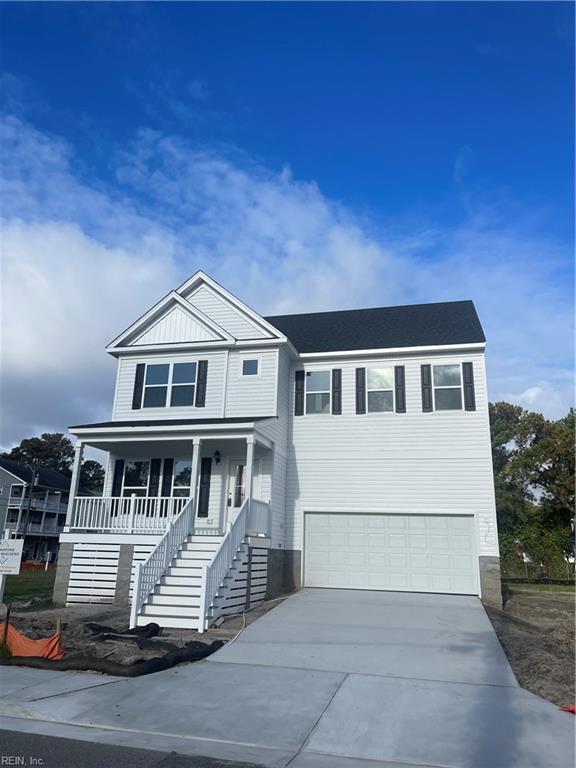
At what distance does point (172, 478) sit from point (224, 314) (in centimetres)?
Result: 513

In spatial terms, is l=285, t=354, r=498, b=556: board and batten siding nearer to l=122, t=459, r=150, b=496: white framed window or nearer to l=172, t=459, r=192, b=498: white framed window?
l=172, t=459, r=192, b=498: white framed window

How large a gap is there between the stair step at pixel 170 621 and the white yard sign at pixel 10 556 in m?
2.48

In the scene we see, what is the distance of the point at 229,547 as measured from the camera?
11922 millimetres

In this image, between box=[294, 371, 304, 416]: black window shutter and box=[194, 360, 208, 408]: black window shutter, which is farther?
box=[294, 371, 304, 416]: black window shutter

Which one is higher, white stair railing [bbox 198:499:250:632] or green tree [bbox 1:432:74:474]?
green tree [bbox 1:432:74:474]

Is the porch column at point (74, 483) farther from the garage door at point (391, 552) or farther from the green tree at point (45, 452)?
the green tree at point (45, 452)

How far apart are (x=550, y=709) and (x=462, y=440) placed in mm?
9529

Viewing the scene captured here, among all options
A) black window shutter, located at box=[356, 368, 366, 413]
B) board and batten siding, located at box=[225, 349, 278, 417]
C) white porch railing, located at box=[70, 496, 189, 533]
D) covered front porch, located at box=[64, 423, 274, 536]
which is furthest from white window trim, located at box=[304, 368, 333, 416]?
white porch railing, located at box=[70, 496, 189, 533]

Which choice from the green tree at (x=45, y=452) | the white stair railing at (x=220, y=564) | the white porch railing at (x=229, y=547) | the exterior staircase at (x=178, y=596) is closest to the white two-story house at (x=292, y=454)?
the white porch railing at (x=229, y=547)

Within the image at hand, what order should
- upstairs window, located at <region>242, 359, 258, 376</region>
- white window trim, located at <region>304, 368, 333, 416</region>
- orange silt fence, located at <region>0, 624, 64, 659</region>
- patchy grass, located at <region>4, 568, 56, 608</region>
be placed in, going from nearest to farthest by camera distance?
orange silt fence, located at <region>0, 624, 64, 659</region>, patchy grass, located at <region>4, 568, 56, 608</region>, upstairs window, located at <region>242, 359, 258, 376</region>, white window trim, located at <region>304, 368, 333, 416</region>

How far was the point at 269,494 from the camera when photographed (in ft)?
49.5

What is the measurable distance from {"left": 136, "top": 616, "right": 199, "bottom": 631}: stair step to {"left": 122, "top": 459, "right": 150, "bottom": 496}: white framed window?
568 cm

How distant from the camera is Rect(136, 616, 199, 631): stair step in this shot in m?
10.6

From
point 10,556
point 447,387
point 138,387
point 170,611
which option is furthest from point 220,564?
point 447,387
